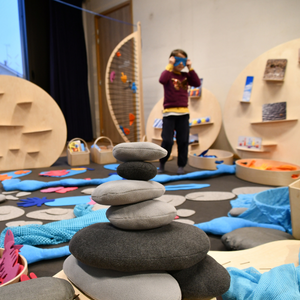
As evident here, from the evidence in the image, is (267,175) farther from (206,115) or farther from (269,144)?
(206,115)

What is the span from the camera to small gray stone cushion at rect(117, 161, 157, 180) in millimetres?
699

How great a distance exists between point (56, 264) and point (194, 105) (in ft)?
8.90

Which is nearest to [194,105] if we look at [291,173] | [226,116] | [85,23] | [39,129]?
[226,116]

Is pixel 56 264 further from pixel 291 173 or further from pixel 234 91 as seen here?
pixel 234 91

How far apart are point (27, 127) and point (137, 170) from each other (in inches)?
99.2

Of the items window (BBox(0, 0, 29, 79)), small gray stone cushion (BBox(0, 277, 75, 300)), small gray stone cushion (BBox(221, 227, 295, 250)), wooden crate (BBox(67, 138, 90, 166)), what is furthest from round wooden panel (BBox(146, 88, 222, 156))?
small gray stone cushion (BBox(0, 277, 75, 300))

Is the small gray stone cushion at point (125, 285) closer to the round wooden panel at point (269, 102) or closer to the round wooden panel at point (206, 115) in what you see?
the round wooden panel at point (269, 102)

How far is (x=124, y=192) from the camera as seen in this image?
646 millimetres

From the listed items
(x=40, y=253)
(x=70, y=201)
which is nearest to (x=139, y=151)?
(x=40, y=253)

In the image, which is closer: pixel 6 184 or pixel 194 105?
pixel 6 184

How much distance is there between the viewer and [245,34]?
10.2ft

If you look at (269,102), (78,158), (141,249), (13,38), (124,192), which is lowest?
(78,158)

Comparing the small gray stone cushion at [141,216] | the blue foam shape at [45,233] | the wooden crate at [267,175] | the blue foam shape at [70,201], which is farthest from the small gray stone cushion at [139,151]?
the wooden crate at [267,175]

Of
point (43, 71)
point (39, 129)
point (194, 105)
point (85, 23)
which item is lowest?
point (39, 129)
